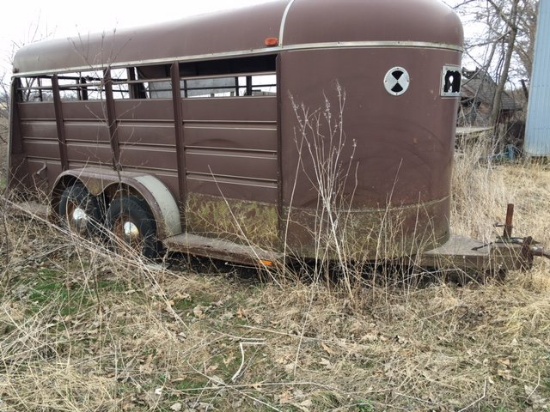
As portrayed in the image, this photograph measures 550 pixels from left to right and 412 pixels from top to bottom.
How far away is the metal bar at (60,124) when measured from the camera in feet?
17.1

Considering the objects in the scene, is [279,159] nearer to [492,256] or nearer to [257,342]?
[257,342]

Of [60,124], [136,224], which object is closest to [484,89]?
[60,124]

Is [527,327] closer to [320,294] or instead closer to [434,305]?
[434,305]

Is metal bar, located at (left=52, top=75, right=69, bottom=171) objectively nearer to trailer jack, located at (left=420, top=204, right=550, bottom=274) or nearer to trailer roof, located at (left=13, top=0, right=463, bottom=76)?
trailer roof, located at (left=13, top=0, right=463, bottom=76)

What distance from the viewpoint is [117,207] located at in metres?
4.69

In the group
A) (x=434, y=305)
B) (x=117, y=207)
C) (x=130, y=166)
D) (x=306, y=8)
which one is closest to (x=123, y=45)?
(x=130, y=166)

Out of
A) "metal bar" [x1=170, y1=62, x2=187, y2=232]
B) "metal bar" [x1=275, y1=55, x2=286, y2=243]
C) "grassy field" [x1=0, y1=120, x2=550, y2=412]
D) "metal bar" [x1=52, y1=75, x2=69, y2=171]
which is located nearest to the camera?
"grassy field" [x1=0, y1=120, x2=550, y2=412]

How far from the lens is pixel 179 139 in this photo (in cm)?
427

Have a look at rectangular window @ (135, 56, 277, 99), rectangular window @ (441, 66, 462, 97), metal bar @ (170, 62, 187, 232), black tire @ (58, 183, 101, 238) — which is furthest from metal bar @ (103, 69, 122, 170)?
rectangular window @ (441, 66, 462, 97)

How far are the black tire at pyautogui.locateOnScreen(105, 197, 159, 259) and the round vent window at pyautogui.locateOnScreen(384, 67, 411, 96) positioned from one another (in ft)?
7.95

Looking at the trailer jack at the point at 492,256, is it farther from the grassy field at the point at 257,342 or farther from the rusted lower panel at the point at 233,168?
the rusted lower panel at the point at 233,168

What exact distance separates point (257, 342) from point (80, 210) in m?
2.83

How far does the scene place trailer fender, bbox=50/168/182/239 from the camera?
4.26m

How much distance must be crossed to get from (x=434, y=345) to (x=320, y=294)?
0.91m
